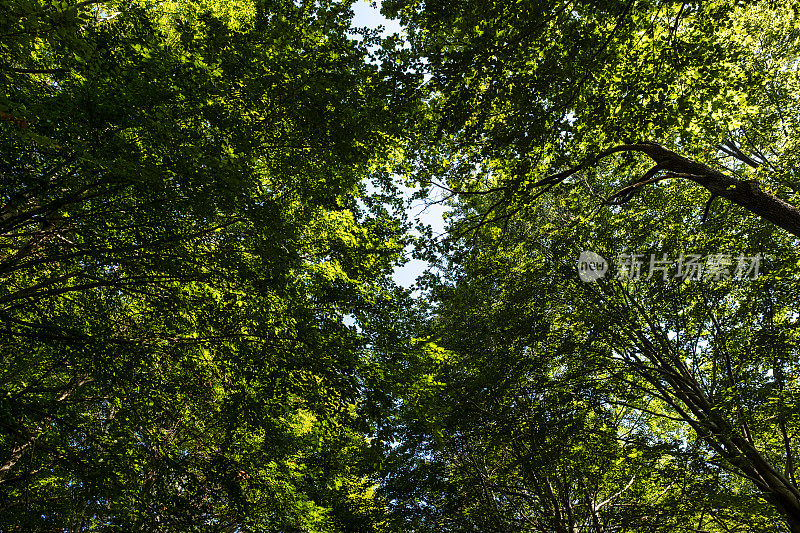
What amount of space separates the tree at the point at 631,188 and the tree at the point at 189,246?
1471mm

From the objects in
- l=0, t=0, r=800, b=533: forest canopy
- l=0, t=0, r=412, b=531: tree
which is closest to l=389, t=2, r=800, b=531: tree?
l=0, t=0, r=800, b=533: forest canopy

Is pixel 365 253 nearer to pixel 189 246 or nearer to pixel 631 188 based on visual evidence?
pixel 189 246

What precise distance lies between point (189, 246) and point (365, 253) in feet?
10.1

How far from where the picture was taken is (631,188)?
649cm

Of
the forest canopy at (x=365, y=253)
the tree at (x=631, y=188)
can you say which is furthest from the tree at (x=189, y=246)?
the tree at (x=631, y=188)

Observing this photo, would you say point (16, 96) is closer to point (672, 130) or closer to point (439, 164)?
point (439, 164)

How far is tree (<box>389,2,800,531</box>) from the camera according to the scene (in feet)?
19.4

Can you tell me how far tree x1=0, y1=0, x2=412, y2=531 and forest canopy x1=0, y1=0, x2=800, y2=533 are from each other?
61 millimetres

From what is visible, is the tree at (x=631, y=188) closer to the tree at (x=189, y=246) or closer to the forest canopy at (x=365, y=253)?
the forest canopy at (x=365, y=253)

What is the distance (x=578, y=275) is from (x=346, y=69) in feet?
23.5

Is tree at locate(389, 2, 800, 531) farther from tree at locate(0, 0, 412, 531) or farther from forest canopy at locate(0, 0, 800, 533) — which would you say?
tree at locate(0, 0, 412, 531)

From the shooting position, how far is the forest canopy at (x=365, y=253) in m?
5.45

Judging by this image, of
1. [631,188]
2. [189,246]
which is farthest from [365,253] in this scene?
[631,188]

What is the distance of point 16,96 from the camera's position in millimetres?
4438
